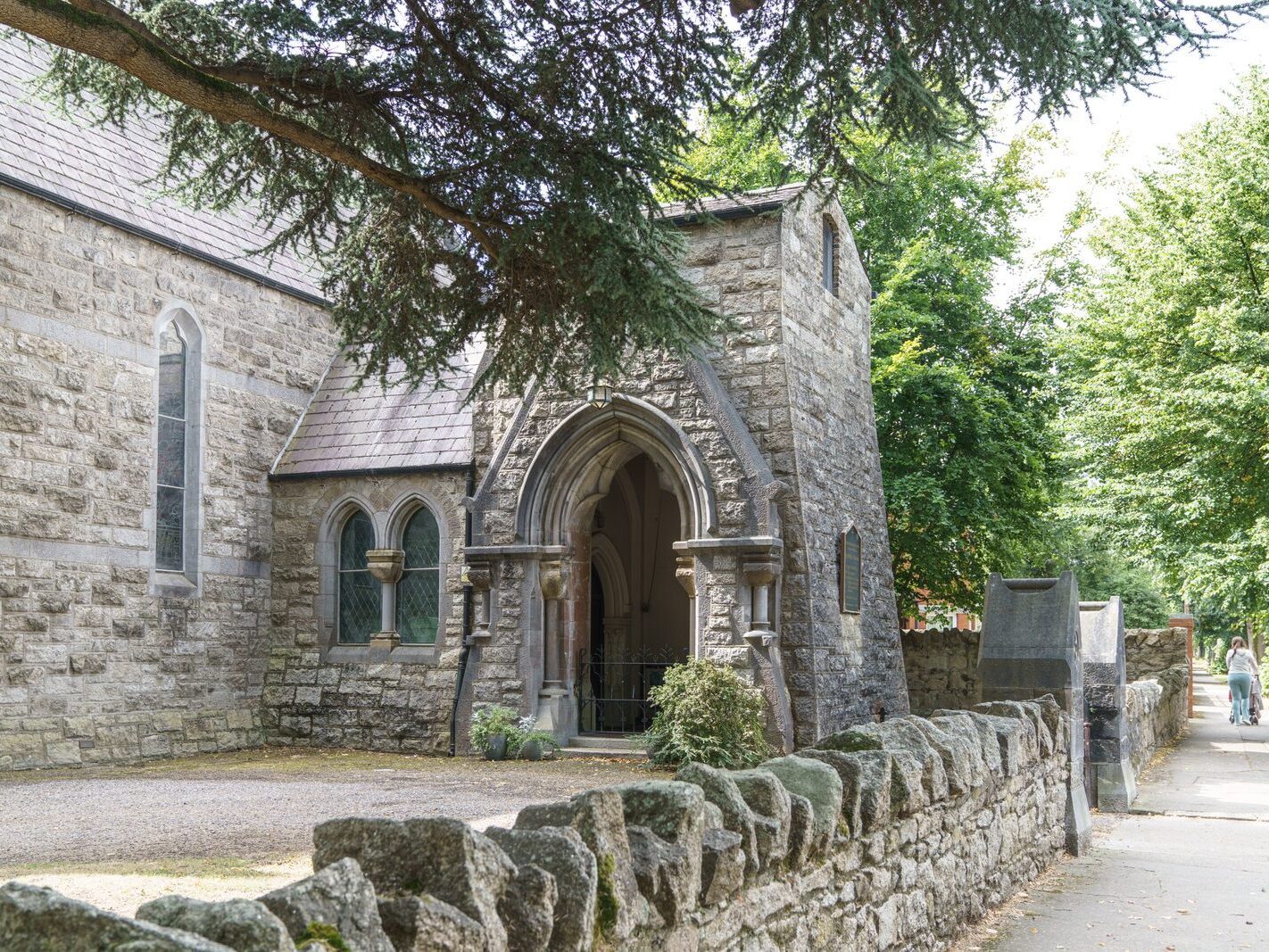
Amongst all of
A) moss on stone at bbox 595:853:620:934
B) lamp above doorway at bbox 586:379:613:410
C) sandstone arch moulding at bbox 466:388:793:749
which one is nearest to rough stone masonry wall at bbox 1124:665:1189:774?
sandstone arch moulding at bbox 466:388:793:749

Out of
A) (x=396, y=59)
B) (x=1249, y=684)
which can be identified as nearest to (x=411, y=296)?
(x=396, y=59)

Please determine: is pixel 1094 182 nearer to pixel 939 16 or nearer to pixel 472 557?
pixel 472 557

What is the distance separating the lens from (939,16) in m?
7.42

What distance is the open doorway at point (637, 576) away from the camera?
1752cm

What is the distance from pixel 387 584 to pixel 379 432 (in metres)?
1.98

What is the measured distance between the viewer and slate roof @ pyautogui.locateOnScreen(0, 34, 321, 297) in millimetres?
13086

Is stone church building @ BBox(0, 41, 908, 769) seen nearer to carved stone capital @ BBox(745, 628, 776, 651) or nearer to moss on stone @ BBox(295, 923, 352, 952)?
carved stone capital @ BBox(745, 628, 776, 651)

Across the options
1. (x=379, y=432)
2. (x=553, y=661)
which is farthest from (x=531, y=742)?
(x=379, y=432)

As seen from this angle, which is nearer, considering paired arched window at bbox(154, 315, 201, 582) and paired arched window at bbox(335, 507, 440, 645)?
paired arched window at bbox(154, 315, 201, 582)

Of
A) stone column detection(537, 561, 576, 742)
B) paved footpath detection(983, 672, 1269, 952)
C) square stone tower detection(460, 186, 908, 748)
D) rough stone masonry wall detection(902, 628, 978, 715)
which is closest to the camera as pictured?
paved footpath detection(983, 672, 1269, 952)

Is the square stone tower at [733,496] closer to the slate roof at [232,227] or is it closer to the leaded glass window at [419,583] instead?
the slate roof at [232,227]

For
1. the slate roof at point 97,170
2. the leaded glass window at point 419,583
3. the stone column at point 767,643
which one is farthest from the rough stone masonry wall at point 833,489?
the slate roof at point 97,170

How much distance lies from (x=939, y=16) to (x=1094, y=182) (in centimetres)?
2222

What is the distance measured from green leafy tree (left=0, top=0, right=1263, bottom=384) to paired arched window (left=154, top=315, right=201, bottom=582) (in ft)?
20.4
